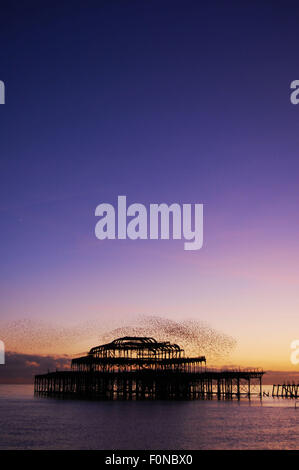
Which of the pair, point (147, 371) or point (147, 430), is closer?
point (147, 430)

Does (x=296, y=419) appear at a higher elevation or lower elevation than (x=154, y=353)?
lower

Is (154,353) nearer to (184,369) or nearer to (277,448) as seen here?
(184,369)

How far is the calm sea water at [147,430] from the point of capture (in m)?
40.6

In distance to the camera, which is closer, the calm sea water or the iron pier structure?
the calm sea water

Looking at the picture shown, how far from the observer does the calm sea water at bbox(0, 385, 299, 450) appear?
40562 millimetres

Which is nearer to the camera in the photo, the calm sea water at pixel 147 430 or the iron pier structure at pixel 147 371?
the calm sea water at pixel 147 430

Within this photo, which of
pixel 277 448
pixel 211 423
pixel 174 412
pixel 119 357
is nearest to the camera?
pixel 277 448

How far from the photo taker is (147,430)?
4603 centimetres
